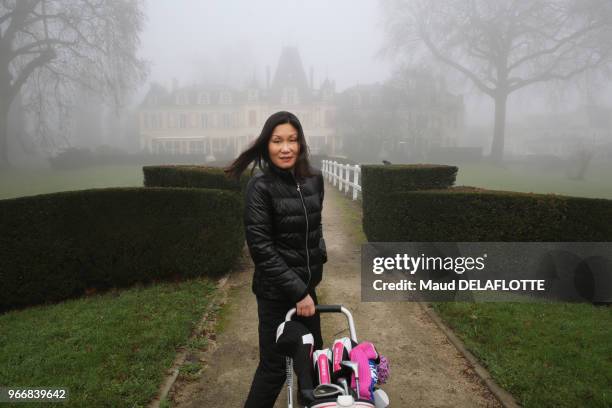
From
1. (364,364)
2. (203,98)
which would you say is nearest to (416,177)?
(364,364)

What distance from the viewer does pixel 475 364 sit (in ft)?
10.8

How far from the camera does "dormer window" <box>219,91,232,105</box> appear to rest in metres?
60.6

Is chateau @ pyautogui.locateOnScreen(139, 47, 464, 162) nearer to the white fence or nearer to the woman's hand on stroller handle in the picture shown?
the white fence

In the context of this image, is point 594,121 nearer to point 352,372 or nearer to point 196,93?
point 352,372

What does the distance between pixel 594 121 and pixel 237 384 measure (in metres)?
43.4

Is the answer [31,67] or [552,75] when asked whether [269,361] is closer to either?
[31,67]

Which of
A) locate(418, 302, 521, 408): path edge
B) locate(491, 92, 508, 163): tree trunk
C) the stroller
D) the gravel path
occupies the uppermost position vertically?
locate(491, 92, 508, 163): tree trunk

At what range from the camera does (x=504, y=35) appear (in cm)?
3641

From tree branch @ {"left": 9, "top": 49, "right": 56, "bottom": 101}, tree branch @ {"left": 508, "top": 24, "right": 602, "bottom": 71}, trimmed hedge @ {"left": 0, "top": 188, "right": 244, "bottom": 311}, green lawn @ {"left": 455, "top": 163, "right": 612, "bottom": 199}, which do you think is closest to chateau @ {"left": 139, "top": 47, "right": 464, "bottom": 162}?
tree branch @ {"left": 508, "top": 24, "right": 602, "bottom": 71}

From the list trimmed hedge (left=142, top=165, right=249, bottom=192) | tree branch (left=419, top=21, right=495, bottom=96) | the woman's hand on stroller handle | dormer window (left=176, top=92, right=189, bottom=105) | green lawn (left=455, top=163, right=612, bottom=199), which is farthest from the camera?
dormer window (left=176, top=92, right=189, bottom=105)

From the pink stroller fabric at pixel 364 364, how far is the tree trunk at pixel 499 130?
38.2 meters

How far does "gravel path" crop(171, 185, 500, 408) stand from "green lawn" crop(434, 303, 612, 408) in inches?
9.7

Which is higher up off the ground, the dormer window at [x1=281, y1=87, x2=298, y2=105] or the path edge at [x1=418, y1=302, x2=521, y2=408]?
the dormer window at [x1=281, y1=87, x2=298, y2=105]

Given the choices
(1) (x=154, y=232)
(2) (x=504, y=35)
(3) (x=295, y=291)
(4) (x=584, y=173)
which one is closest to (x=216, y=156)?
(2) (x=504, y=35)
